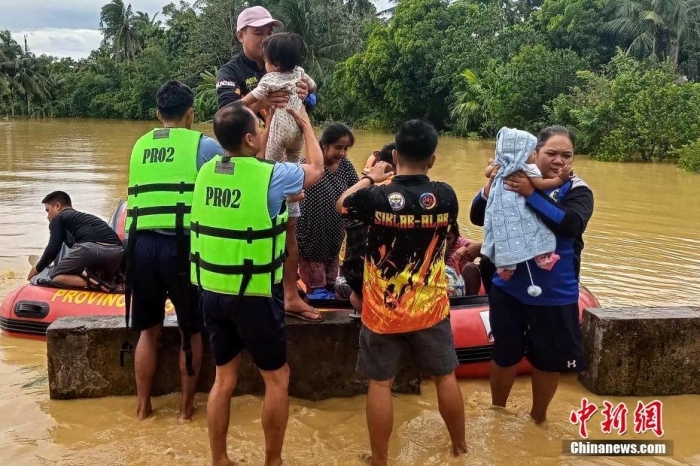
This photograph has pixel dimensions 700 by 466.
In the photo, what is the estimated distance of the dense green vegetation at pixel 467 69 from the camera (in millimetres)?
21000

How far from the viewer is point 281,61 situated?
12.2 feet

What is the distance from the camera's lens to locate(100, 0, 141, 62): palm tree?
53.1m

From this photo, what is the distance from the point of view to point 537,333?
362 centimetres

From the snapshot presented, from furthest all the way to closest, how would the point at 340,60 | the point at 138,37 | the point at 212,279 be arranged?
1. the point at 138,37
2. the point at 340,60
3. the point at 212,279

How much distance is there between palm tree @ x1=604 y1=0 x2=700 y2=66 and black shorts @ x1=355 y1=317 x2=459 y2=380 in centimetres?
3149

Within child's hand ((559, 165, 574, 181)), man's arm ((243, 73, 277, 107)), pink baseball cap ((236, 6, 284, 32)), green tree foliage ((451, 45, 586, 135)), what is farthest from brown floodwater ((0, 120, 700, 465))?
green tree foliage ((451, 45, 586, 135))

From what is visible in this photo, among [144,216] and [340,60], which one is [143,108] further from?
[144,216]

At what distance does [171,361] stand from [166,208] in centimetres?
119

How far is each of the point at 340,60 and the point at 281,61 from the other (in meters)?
36.9

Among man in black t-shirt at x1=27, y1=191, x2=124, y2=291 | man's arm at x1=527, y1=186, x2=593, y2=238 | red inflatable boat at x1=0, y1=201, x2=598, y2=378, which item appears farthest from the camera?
man in black t-shirt at x1=27, y1=191, x2=124, y2=291

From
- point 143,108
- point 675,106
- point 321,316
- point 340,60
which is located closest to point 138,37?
point 143,108

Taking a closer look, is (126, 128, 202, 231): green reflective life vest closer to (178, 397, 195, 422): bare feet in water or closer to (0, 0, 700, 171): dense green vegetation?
(178, 397, 195, 422): bare feet in water

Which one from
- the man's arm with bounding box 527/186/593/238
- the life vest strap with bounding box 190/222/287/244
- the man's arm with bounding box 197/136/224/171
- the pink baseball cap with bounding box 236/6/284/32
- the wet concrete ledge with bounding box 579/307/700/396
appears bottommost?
the wet concrete ledge with bounding box 579/307/700/396

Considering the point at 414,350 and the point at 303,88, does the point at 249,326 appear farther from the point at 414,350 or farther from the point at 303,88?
the point at 303,88
